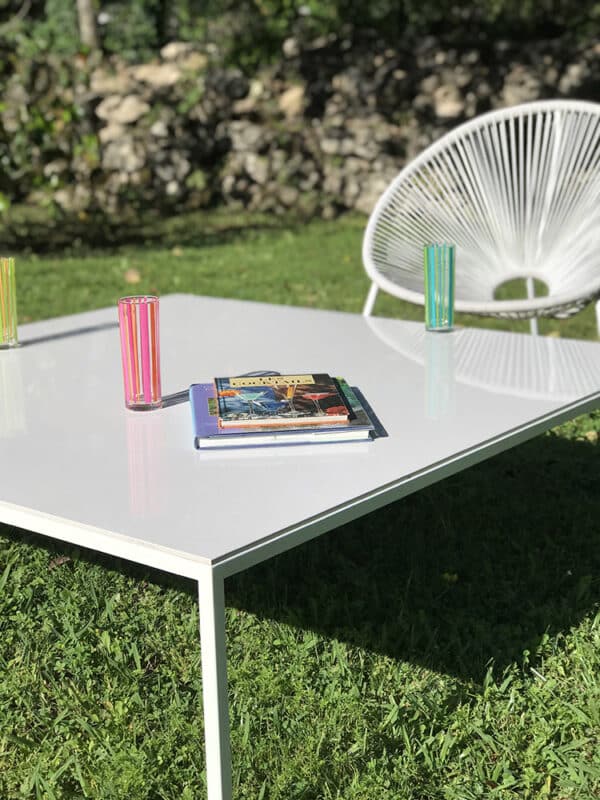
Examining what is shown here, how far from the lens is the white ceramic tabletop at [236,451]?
140 centimetres

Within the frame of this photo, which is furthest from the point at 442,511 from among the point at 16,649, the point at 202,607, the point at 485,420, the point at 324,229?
the point at 324,229

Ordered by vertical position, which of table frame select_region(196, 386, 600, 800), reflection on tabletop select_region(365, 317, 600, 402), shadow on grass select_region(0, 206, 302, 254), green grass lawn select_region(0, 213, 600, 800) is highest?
reflection on tabletop select_region(365, 317, 600, 402)

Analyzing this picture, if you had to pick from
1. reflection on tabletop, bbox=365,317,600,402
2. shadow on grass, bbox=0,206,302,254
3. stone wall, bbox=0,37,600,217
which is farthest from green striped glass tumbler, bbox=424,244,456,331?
stone wall, bbox=0,37,600,217

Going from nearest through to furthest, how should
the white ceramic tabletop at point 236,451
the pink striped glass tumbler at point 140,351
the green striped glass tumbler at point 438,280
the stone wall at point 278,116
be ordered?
the white ceramic tabletop at point 236,451 < the pink striped glass tumbler at point 140,351 < the green striped glass tumbler at point 438,280 < the stone wall at point 278,116

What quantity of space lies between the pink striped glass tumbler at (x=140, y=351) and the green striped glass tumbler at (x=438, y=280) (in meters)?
0.77

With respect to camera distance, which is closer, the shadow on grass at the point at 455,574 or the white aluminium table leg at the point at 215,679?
the white aluminium table leg at the point at 215,679

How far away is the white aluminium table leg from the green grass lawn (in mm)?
284

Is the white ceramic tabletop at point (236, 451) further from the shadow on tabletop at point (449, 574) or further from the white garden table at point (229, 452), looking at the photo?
the shadow on tabletop at point (449, 574)

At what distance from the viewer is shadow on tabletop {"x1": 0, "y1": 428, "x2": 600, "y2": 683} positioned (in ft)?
6.82

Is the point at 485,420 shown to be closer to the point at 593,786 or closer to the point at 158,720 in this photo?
the point at 593,786

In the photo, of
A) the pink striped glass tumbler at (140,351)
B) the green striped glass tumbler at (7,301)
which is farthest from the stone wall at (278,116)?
the pink striped glass tumbler at (140,351)

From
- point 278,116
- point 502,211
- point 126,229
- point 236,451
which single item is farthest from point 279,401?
point 278,116

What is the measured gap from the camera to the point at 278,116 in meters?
6.82

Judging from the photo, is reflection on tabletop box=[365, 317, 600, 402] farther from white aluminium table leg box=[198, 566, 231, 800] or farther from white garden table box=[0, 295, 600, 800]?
white aluminium table leg box=[198, 566, 231, 800]
